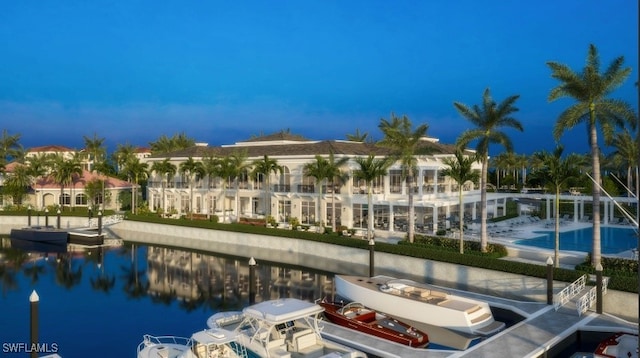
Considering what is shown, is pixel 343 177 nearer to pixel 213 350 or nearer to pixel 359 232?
pixel 359 232

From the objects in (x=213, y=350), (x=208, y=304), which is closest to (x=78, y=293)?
(x=208, y=304)

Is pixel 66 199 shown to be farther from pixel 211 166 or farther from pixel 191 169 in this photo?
pixel 211 166

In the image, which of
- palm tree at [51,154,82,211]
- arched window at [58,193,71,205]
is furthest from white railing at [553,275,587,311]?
arched window at [58,193,71,205]

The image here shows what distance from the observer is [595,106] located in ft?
79.7

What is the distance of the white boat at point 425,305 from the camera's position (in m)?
20.4

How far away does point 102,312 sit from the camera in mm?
24875

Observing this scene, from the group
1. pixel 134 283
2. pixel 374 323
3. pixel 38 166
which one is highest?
pixel 38 166

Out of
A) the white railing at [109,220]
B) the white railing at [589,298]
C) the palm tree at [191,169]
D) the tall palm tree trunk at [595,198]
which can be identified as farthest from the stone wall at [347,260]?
the palm tree at [191,169]

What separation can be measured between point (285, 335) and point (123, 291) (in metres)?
14.4

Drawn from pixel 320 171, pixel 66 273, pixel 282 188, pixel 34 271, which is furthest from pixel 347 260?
pixel 34 271

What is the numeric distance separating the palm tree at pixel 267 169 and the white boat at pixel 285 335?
1034 inches

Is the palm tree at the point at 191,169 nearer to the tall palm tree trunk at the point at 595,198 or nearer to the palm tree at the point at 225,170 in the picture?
the palm tree at the point at 225,170

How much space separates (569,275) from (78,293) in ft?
82.3

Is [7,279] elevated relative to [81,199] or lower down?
lower down
